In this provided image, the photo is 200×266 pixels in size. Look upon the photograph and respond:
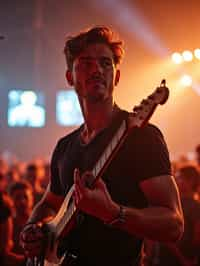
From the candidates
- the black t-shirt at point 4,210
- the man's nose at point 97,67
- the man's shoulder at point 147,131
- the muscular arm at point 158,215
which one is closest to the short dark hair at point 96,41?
the man's nose at point 97,67

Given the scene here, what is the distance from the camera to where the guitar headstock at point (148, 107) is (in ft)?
6.59

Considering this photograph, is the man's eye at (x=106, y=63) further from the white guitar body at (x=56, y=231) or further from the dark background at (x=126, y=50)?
the dark background at (x=126, y=50)

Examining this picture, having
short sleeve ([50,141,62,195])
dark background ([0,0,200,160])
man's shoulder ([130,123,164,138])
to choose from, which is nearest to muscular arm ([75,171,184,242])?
man's shoulder ([130,123,164,138])

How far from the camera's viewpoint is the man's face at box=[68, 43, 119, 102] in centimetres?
250

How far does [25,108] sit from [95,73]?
1688 centimetres

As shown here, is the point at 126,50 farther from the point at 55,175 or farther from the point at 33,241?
the point at 33,241

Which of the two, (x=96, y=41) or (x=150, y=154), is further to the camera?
(x=96, y=41)

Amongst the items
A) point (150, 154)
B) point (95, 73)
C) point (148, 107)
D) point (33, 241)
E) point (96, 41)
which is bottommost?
point (33, 241)

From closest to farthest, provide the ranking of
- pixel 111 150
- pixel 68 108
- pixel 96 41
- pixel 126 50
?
pixel 111 150 < pixel 96 41 < pixel 126 50 < pixel 68 108

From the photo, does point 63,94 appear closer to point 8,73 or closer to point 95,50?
point 8,73

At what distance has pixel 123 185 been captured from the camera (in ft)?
7.75

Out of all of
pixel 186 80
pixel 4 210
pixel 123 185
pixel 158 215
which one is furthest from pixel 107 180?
pixel 186 80

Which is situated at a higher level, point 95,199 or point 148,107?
point 148,107

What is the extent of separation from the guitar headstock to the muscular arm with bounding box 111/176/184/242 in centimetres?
28
